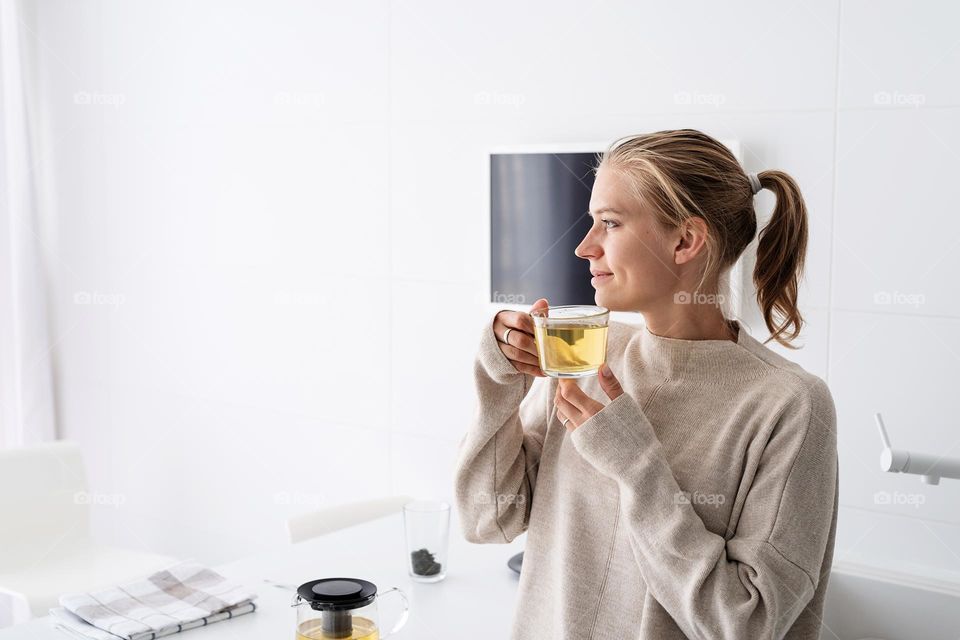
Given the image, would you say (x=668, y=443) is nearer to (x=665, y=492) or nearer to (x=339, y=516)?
(x=665, y=492)

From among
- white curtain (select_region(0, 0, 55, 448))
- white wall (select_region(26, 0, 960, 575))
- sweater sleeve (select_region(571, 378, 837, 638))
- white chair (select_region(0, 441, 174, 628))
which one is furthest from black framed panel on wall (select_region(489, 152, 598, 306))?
white curtain (select_region(0, 0, 55, 448))

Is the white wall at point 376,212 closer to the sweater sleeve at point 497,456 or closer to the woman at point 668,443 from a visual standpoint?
the woman at point 668,443

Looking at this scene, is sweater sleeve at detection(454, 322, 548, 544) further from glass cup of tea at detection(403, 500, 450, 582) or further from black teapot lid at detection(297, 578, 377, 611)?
glass cup of tea at detection(403, 500, 450, 582)

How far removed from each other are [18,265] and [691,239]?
2.88 metres

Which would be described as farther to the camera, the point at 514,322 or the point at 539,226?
the point at 539,226

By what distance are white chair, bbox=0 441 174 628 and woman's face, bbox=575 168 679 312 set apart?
6.11ft

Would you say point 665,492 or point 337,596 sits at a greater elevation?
point 665,492

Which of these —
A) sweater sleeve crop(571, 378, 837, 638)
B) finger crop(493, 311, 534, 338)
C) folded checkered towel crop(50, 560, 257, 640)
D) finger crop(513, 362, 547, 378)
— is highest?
finger crop(493, 311, 534, 338)

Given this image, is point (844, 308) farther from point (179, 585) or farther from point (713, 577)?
point (179, 585)

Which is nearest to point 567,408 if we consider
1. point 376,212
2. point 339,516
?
point 339,516

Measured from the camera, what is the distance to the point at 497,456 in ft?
4.35

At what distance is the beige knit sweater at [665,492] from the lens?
1.13 metres

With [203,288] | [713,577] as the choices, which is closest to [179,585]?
[713,577]

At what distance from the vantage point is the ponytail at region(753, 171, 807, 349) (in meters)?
1.31
